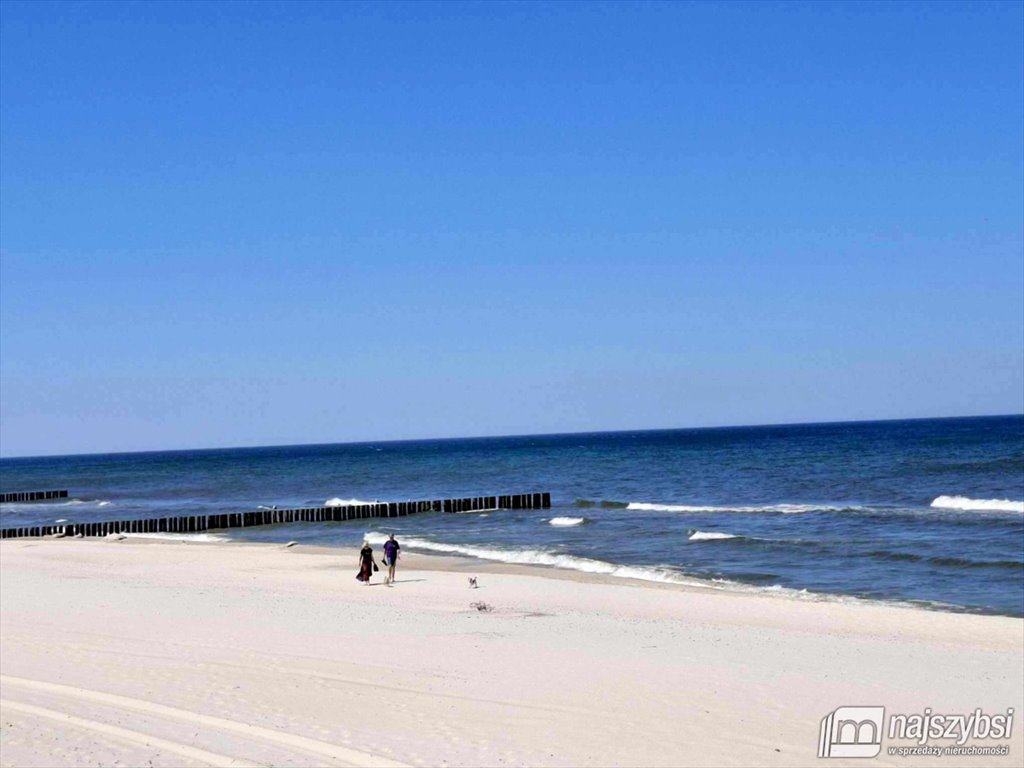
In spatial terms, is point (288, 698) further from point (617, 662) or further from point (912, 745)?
point (912, 745)

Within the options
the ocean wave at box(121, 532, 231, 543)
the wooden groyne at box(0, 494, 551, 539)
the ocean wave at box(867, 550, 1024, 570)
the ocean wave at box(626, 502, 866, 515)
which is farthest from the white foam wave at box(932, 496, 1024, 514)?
the ocean wave at box(121, 532, 231, 543)

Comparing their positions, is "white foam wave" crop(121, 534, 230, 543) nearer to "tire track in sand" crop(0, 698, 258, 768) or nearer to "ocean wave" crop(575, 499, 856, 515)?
"ocean wave" crop(575, 499, 856, 515)

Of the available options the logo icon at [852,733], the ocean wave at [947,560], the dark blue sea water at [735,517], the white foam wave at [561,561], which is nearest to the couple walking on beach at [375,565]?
the white foam wave at [561,561]

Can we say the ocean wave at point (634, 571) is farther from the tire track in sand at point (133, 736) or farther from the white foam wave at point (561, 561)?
the tire track in sand at point (133, 736)

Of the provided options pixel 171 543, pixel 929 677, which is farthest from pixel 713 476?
→ pixel 929 677

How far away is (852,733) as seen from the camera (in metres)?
12.0

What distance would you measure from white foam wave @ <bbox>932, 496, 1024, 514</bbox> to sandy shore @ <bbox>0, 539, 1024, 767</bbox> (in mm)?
25610

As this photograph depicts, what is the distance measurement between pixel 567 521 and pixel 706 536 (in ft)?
34.7

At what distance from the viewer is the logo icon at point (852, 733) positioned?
11.2 meters

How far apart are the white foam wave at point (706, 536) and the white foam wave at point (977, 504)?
Result: 1377 cm

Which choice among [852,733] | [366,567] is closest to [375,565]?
[366,567]

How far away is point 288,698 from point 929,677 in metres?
8.70

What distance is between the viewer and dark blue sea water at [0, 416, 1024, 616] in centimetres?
2770

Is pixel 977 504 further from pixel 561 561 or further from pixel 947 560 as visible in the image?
pixel 561 561
